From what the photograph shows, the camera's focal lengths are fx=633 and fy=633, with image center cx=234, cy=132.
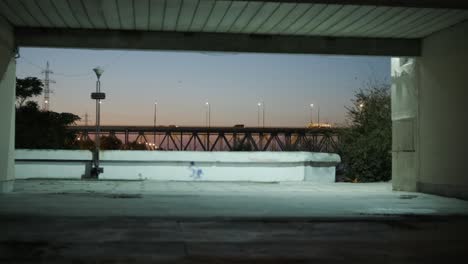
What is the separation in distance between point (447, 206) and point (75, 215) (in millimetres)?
7243

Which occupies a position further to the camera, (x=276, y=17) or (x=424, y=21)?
(x=424, y=21)

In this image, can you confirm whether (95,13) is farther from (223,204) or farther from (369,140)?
(369,140)

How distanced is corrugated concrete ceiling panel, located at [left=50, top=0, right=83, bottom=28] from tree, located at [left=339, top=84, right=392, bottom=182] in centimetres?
1395

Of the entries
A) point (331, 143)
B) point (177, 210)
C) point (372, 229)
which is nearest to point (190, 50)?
point (177, 210)

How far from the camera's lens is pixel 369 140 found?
25.0 metres

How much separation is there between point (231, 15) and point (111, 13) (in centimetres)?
252

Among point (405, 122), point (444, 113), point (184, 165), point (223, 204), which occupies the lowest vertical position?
point (223, 204)

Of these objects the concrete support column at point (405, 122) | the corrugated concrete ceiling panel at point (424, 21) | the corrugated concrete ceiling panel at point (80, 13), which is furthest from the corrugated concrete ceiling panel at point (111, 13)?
the concrete support column at point (405, 122)

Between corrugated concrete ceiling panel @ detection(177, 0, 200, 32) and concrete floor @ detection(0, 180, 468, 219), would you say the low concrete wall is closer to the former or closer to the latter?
concrete floor @ detection(0, 180, 468, 219)

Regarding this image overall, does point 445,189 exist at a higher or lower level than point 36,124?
lower

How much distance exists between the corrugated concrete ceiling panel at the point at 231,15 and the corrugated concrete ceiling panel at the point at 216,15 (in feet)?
0.23

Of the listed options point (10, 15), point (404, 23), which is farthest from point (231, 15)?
point (10, 15)

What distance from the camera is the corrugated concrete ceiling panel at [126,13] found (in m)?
12.4

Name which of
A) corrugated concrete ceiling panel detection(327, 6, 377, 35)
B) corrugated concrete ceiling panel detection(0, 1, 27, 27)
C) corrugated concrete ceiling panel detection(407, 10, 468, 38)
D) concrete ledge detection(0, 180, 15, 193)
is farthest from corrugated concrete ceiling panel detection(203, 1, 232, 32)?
concrete ledge detection(0, 180, 15, 193)
